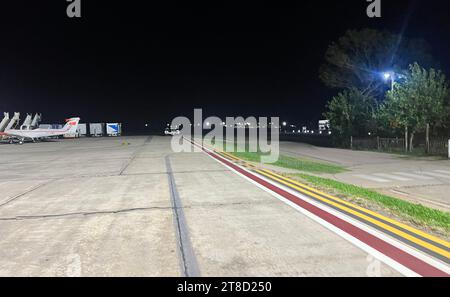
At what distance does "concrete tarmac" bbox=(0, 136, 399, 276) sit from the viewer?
4.78m

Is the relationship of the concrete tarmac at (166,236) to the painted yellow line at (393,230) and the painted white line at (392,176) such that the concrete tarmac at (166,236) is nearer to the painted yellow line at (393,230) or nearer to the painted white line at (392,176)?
the painted yellow line at (393,230)

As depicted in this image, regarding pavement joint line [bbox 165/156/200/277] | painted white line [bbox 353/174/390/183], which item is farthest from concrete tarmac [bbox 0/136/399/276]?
painted white line [bbox 353/174/390/183]

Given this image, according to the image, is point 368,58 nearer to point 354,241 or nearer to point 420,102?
point 420,102

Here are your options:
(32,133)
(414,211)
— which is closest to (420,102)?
(414,211)

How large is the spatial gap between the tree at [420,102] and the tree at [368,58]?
1484 cm

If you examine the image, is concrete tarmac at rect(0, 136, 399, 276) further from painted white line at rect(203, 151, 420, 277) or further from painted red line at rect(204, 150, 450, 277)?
painted red line at rect(204, 150, 450, 277)

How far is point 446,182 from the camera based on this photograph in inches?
540

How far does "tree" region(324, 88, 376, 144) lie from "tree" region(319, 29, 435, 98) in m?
8.65

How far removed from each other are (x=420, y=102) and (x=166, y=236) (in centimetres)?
2764

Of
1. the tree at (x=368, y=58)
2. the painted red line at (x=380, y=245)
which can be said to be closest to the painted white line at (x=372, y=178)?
the painted red line at (x=380, y=245)

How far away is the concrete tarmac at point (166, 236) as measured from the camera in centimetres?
478

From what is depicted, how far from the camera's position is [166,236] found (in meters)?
6.27
